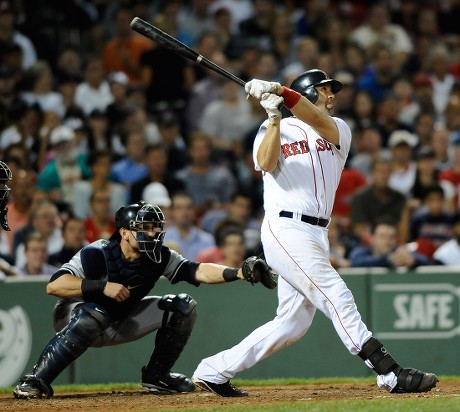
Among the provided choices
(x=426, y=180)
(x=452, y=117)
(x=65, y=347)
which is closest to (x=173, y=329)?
(x=65, y=347)

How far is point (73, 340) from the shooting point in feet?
23.7

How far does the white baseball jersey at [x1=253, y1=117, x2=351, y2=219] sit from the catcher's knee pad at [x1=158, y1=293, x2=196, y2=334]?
3.27 feet

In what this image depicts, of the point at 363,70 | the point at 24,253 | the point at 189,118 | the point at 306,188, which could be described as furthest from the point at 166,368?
the point at 363,70

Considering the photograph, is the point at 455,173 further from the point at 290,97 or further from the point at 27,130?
the point at 290,97

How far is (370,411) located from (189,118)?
8.19 metres

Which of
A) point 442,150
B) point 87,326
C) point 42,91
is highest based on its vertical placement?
point 42,91

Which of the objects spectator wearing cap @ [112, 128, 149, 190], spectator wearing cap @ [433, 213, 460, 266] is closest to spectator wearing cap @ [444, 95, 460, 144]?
spectator wearing cap @ [433, 213, 460, 266]

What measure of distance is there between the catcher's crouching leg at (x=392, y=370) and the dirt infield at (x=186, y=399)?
0.23 ft

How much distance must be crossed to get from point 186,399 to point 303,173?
160 centimetres

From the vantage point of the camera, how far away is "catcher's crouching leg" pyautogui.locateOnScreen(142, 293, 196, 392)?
7.57 meters

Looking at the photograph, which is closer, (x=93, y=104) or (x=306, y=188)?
(x=306, y=188)

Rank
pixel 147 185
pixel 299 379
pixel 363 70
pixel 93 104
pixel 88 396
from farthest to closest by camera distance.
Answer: pixel 363 70 < pixel 93 104 < pixel 147 185 < pixel 299 379 < pixel 88 396

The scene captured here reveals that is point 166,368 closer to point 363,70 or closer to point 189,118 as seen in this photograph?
point 189,118

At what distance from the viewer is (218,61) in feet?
45.3
